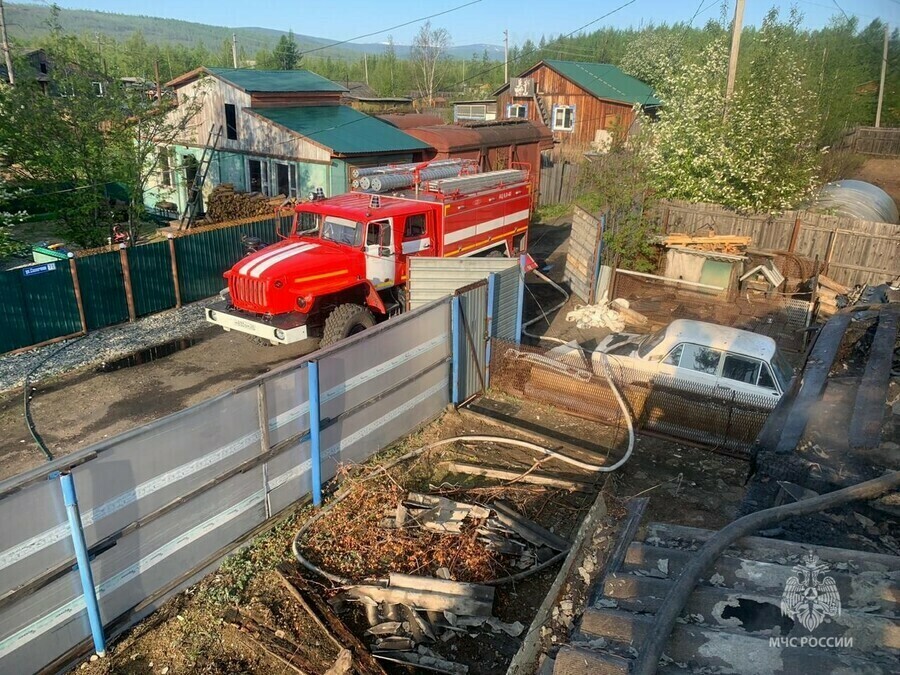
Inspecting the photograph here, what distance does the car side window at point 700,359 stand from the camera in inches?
356

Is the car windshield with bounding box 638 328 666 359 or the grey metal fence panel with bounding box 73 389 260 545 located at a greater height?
the grey metal fence panel with bounding box 73 389 260 545

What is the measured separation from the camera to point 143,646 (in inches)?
202

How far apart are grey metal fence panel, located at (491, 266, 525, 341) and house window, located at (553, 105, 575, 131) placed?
32.7 m

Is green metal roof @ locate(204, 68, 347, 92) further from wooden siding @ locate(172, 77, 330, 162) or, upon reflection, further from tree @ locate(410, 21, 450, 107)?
tree @ locate(410, 21, 450, 107)

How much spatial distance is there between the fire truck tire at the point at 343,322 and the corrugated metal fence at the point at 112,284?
4973mm

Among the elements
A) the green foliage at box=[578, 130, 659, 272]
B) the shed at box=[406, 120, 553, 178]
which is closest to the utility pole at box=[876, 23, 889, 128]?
the shed at box=[406, 120, 553, 178]

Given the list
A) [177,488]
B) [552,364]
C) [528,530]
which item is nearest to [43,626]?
[177,488]

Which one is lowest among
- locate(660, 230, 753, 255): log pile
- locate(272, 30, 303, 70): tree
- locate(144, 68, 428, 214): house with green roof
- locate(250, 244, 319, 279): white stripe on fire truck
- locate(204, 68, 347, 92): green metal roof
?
locate(660, 230, 753, 255): log pile

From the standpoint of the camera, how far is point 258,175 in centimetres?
2148

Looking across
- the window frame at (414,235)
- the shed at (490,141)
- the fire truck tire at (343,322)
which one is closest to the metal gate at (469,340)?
the fire truck tire at (343,322)

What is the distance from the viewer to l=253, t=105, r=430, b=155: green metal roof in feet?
64.8

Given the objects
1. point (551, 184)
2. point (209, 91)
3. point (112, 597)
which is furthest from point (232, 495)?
point (551, 184)

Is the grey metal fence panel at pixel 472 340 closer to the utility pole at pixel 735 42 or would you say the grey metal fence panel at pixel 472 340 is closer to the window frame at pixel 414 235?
the window frame at pixel 414 235

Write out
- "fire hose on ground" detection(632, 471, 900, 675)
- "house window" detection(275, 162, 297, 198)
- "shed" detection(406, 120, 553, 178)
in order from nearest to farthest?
"fire hose on ground" detection(632, 471, 900, 675) → "house window" detection(275, 162, 297, 198) → "shed" detection(406, 120, 553, 178)
